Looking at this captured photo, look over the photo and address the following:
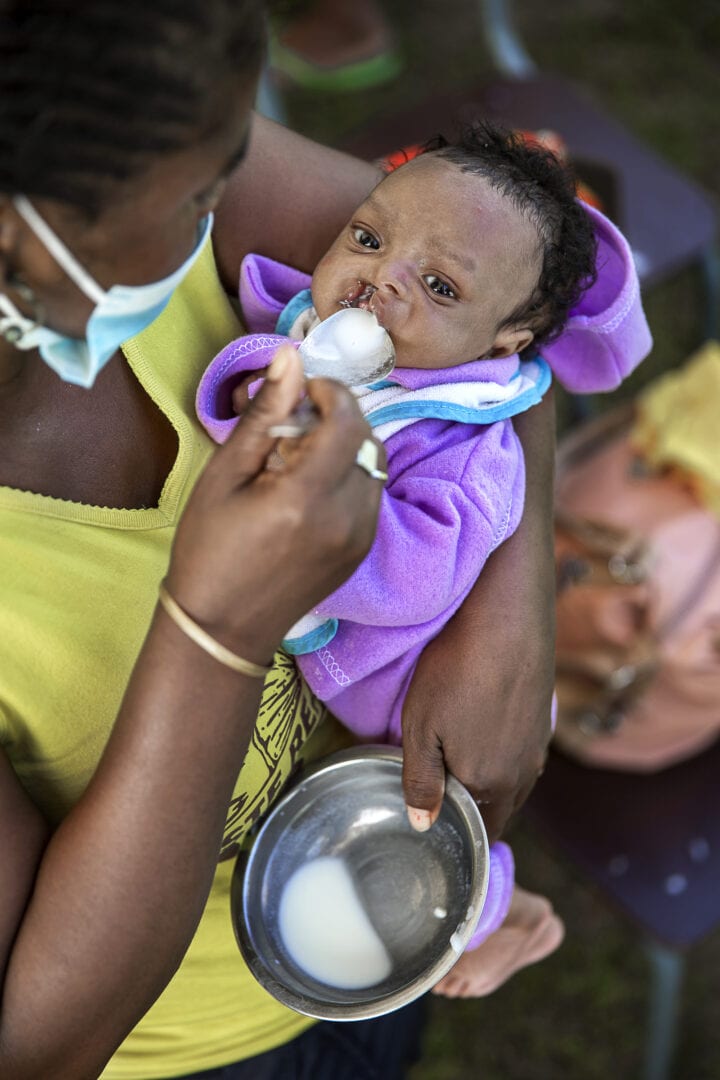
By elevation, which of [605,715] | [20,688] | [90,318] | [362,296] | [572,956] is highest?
[90,318]

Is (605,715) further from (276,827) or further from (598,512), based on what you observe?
(276,827)

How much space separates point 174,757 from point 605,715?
1.40 m

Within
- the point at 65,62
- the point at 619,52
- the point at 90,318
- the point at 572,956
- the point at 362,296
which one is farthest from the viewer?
the point at 619,52

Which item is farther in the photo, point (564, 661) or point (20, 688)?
point (564, 661)

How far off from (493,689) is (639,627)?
96cm

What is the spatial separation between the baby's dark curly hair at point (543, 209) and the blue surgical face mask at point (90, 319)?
453mm

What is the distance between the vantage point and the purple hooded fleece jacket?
1188mm

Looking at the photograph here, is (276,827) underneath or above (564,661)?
above

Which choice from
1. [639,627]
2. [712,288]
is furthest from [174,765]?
[712,288]

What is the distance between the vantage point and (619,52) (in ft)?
14.0

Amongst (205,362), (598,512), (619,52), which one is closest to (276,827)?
(205,362)

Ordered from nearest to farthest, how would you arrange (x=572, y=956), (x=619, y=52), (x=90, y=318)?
(x=90, y=318)
(x=572, y=956)
(x=619, y=52)

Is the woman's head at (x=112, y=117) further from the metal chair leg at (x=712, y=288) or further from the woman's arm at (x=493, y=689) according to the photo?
the metal chair leg at (x=712, y=288)

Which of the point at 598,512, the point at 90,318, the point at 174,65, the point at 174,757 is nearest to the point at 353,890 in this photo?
the point at 174,757
